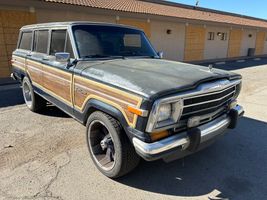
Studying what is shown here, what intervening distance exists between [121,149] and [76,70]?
143cm

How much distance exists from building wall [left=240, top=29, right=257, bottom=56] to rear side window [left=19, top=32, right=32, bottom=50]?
913 inches

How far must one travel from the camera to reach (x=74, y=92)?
3.44m

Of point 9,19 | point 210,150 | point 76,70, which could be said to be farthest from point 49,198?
point 9,19

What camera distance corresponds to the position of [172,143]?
95.2 inches

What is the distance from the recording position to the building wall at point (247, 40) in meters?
23.5

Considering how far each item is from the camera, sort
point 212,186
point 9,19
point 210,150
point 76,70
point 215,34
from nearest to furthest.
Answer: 1. point 212,186
2. point 76,70
3. point 210,150
4. point 9,19
5. point 215,34

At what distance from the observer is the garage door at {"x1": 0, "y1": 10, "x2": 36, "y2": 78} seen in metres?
9.14

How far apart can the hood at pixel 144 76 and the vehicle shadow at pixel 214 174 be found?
1354 mm

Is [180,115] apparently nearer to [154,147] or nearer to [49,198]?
[154,147]

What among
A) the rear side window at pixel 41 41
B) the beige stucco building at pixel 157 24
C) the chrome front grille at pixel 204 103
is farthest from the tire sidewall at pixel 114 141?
the beige stucco building at pixel 157 24

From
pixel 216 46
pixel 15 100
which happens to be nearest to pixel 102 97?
pixel 15 100

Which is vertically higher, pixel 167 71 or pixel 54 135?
pixel 167 71

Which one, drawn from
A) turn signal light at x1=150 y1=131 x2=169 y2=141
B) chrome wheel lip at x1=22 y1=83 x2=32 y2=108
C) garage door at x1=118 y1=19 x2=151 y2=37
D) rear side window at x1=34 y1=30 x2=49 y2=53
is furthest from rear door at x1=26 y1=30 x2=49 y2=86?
garage door at x1=118 y1=19 x2=151 y2=37

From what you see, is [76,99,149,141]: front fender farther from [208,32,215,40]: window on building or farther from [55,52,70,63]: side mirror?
[208,32,215,40]: window on building
